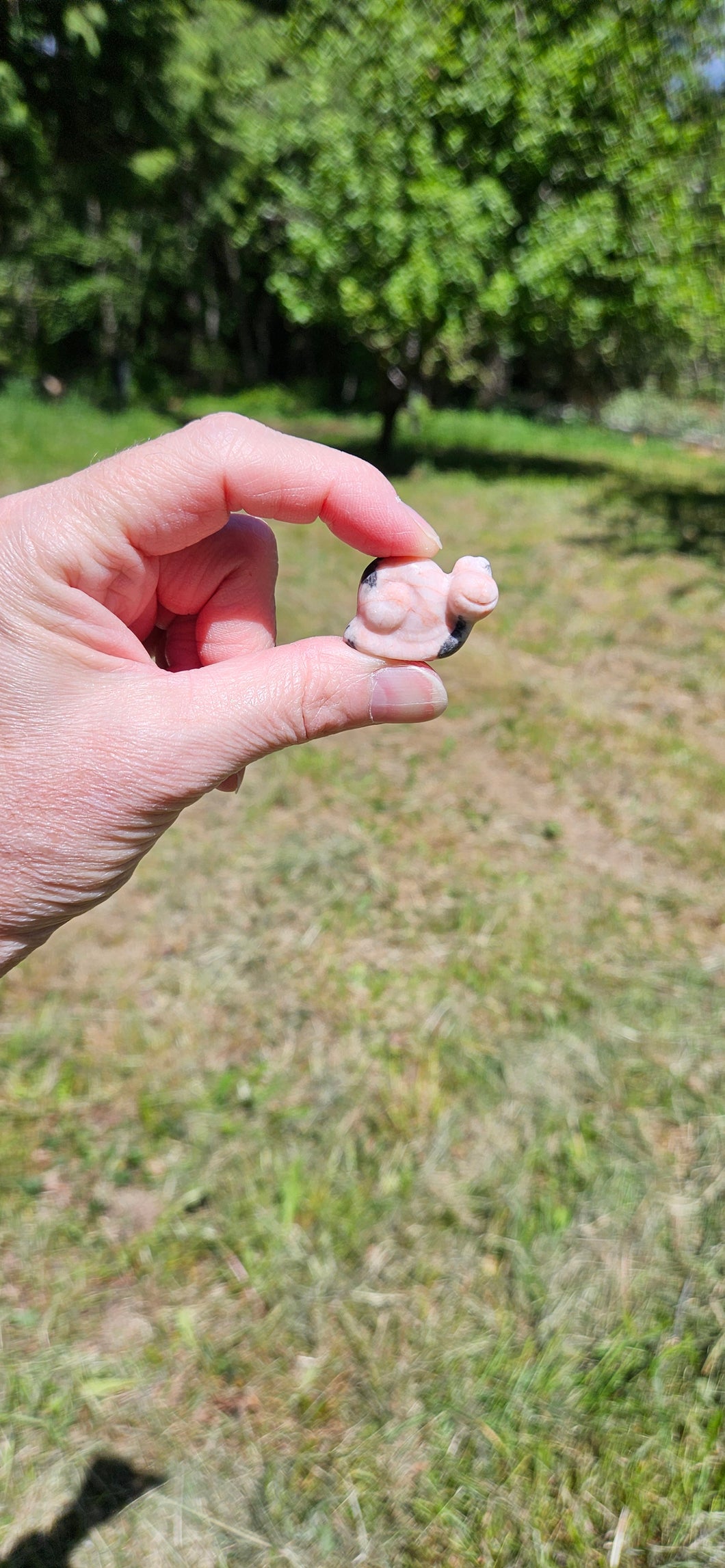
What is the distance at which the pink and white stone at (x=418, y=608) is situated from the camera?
173 centimetres

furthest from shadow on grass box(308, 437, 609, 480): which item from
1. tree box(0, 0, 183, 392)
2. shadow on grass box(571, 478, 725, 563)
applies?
tree box(0, 0, 183, 392)

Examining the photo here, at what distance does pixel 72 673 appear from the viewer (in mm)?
1557

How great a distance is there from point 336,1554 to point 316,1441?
237 mm

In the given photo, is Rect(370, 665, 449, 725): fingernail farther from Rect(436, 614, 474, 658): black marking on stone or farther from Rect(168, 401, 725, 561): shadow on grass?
Rect(168, 401, 725, 561): shadow on grass

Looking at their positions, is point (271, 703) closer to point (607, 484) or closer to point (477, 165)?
point (607, 484)

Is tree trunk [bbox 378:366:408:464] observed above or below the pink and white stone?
above

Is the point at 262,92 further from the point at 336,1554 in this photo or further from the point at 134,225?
the point at 336,1554

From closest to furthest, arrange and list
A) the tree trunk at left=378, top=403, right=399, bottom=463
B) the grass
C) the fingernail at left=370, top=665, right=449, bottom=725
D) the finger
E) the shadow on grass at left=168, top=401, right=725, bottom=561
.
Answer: the fingernail at left=370, top=665, right=449, bottom=725 < the finger < the grass < the shadow on grass at left=168, top=401, right=725, bottom=561 < the tree trunk at left=378, top=403, right=399, bottom=463

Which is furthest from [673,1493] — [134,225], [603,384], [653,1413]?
[603,384]

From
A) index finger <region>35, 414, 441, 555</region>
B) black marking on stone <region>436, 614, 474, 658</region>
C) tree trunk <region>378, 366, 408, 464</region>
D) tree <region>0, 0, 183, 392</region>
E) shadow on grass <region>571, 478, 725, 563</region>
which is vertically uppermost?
tree <region>0, 0, 183, 392</region>

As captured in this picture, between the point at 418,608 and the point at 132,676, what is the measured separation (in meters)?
0.55

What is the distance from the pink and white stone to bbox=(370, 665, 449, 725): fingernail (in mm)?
59

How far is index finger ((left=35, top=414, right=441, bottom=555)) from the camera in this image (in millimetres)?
1553

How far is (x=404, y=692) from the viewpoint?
66.9 inches
